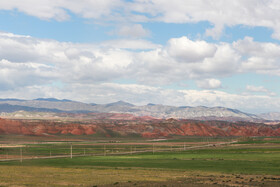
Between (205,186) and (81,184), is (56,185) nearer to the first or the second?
(81,184)

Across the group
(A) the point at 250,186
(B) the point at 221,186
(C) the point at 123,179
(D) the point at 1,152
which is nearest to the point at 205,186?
(B) the point at 221,186

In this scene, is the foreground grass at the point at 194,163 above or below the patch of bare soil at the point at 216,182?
below

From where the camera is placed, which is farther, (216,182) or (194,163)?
(194,163)

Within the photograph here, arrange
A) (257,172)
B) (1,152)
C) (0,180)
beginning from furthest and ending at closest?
(1,152), (257,172), (0,180)

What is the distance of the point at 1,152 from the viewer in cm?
11469

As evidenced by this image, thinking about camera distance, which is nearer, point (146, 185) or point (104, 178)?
point (146, 185)

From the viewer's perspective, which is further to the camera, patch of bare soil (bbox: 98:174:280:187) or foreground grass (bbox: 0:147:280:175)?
foreground grass (bbox: 0:147:280:175)

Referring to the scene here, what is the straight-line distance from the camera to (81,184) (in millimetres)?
43219

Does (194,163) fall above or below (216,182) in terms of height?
below

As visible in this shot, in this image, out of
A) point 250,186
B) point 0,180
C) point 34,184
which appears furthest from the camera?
point 0,180

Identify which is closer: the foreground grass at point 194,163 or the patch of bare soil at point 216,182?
the patch of bare soil at point 216,182

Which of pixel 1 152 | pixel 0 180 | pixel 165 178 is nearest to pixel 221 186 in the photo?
pixel 165 178

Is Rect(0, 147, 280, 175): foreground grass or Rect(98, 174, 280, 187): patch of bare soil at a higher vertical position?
Rect(98, 174, 280, 187): patch of bare soil

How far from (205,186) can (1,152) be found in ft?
292
